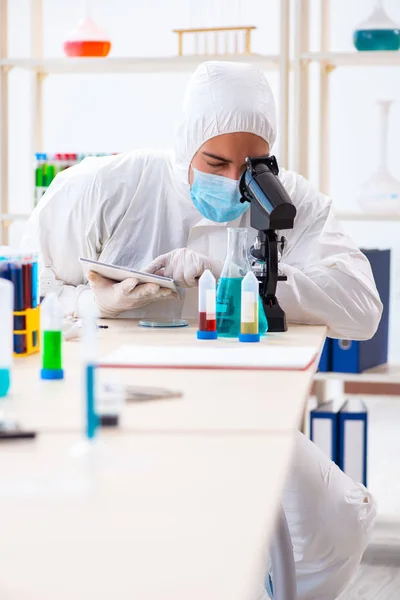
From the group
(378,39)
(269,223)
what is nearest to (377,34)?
(378,39)

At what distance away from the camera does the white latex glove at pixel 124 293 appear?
1900 millimetres

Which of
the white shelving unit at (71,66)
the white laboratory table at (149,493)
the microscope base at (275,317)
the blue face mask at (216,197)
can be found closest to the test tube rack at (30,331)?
the white laboratory table at (149,493)

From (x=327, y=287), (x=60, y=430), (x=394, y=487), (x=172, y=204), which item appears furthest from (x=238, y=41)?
(x=60, y=430)

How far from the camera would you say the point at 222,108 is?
2117 millimetres

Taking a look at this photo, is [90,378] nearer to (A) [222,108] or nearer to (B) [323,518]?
(B) [323,518]

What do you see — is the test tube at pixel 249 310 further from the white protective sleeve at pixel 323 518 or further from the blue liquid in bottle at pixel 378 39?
the blue liquid in bottle at pixel 378 39

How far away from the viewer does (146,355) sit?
1.61m

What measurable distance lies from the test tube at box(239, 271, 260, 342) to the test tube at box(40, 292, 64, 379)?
1.44 feet

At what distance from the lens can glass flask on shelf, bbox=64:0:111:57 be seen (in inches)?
119

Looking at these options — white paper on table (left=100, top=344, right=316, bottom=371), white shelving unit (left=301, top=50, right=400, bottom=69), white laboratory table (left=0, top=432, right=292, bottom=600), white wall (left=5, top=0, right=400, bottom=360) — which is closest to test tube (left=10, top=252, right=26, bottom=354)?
white paper on table (left=100, top=344, right=316, bottom=371)

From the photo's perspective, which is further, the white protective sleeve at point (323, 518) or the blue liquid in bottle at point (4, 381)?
the white protective sleeve at point (323, 518)

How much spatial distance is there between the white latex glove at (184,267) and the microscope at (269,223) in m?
0.11

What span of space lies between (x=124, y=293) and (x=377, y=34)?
1.47 meters

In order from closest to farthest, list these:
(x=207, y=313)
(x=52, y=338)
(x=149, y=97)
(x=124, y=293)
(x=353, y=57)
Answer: (x=52, y=338) < (x=207, y=313) < (x=124, y=293) < (x=353, y=57) < (x=149, y=97)
